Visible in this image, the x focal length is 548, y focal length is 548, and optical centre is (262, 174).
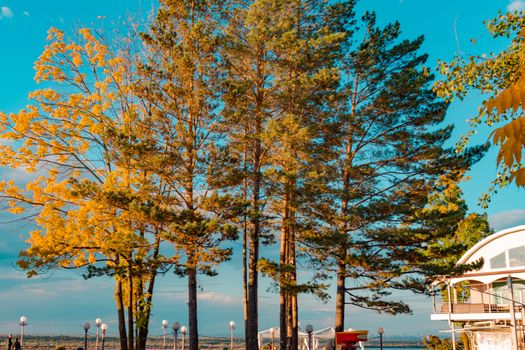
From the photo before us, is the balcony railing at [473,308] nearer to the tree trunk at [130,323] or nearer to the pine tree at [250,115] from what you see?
the pine tree at [250,115]

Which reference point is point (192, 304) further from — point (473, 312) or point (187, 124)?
point (473, 312)

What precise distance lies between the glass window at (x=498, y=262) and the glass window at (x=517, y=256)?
304mm

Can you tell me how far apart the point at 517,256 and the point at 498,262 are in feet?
2.89

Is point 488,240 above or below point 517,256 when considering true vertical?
above

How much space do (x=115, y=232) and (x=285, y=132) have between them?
7.48 metres

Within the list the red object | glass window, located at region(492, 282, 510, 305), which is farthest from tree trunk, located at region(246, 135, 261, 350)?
glass window, located at region(492, 282, 510, 305)

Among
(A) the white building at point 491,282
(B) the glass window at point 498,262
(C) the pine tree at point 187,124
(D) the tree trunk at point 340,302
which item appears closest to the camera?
(C) the pine tree at point 187,124

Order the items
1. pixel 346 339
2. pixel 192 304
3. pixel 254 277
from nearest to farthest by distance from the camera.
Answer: pixel 346 339 < pixel 192 304 < pixel 254 277

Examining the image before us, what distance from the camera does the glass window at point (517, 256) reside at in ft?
82.9

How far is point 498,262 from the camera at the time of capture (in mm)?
25750

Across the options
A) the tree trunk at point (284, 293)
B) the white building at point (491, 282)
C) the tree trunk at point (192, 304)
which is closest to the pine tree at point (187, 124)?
the tree trunk at point (192, 304)

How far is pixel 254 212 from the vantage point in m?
19.1

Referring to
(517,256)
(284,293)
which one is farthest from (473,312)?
(284,293)

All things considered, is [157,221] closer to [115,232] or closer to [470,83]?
[115,232]
